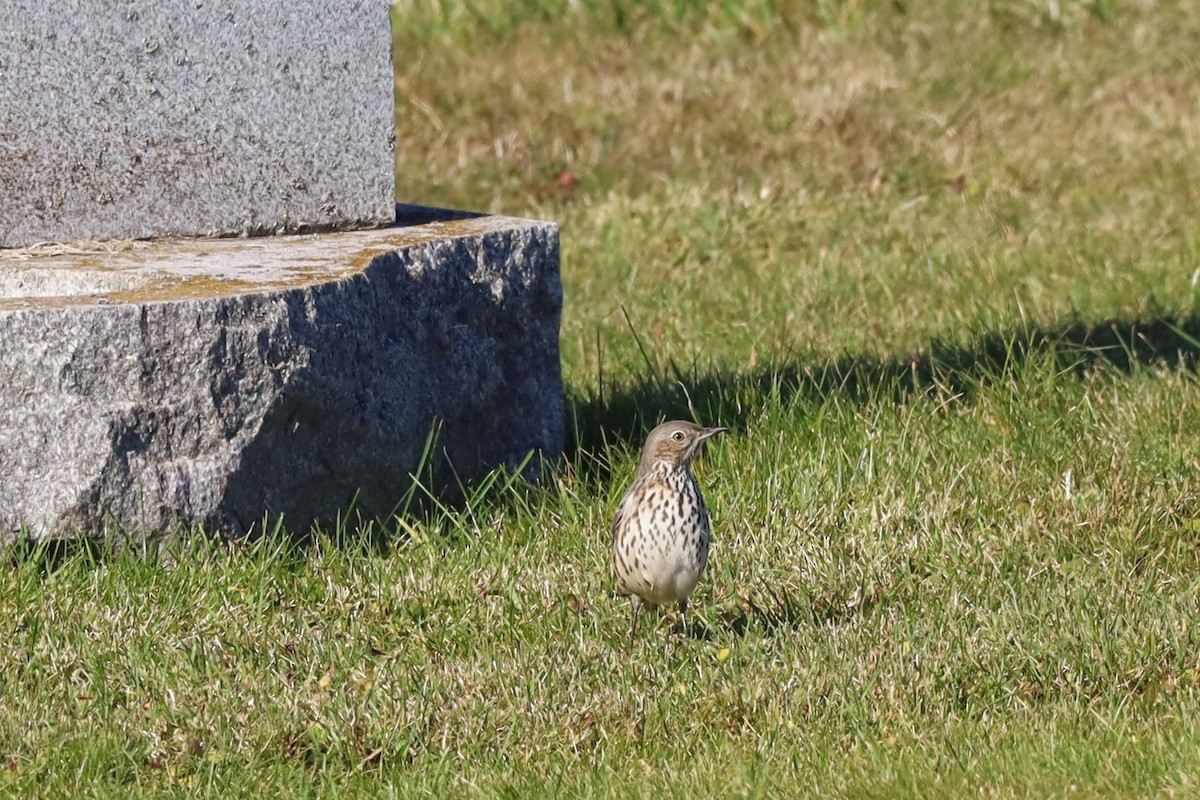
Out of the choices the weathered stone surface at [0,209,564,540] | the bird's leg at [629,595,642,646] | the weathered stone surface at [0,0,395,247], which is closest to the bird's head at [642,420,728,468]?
the bird's leg at [629,595,642,646]

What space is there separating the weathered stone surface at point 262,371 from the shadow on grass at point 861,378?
0.43 m

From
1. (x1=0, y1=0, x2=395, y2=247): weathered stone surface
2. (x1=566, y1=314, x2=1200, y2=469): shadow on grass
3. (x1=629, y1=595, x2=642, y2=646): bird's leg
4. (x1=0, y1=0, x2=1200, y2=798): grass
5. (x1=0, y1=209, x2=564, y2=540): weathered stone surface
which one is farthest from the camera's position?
(x1=566, y1=314, x2=1200, y2=469): shadow on grass

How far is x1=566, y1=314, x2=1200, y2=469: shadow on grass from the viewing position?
6.03 metres

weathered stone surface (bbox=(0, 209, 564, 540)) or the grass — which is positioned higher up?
weathered stone surface (bbox=(0, 209, 564, 540))

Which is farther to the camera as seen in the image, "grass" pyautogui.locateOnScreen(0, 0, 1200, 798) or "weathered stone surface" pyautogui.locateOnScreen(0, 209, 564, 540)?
"weathered stone surface" pyautogui.locateOnScreen(0, 209, 564, 540)

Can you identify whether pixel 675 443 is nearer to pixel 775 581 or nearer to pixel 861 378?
pixel 775 581

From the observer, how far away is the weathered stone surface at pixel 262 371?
466 centimetres

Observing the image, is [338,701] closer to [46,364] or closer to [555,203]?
[46,364]

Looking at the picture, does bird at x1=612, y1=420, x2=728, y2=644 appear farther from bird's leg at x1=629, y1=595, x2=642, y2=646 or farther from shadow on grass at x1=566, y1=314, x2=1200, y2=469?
shadow on grass at x1=566, y1=314, x2=1200, y2=469

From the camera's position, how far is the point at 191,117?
5.43m

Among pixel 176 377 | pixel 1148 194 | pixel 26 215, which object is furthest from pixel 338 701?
pixel 1148 194

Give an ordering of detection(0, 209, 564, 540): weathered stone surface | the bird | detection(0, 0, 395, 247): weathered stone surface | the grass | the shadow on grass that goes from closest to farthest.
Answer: the grass
the bird
detection(0, 209, 564, 540): weathered stone surface
detection(0, 0, 395, 247): weathered stone surface
the shadow on grass

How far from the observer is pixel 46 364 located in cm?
461

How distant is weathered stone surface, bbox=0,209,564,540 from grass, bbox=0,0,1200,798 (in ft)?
0.57
